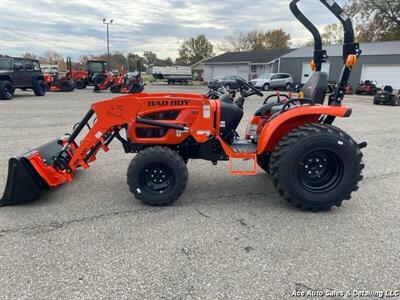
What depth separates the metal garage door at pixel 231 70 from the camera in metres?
41.8

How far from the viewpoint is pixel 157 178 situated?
387 centimetres

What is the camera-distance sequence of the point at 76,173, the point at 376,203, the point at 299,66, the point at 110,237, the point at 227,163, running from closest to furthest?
the point at 110,237
the point at 376,203
the point at 76,173
the point at 227,163
the point at 299,66

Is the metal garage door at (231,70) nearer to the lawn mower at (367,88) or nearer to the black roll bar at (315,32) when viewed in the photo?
the lawn mower at (367,88)

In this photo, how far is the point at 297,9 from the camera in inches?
172

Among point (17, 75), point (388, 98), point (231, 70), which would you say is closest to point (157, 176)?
point (17, 75)

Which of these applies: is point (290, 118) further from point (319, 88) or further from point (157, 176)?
point (157, 176)

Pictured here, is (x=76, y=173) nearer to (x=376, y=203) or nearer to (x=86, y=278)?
(x=86, y=278)

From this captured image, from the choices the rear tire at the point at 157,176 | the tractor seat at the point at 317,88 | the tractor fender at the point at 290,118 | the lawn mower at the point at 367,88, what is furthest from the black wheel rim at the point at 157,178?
the lawn mower at the point at 367,88

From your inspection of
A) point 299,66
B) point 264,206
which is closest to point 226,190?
point 264,206

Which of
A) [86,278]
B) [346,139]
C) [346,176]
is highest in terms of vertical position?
[346,139]

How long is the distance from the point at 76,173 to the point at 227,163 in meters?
2.46

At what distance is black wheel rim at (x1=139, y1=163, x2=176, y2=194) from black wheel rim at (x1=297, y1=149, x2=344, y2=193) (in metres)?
1.49

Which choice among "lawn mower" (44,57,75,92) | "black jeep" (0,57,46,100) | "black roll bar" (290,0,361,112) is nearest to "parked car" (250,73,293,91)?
"lawn mower" (44,57,75,92)

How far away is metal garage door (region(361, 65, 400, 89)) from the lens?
2748cm
